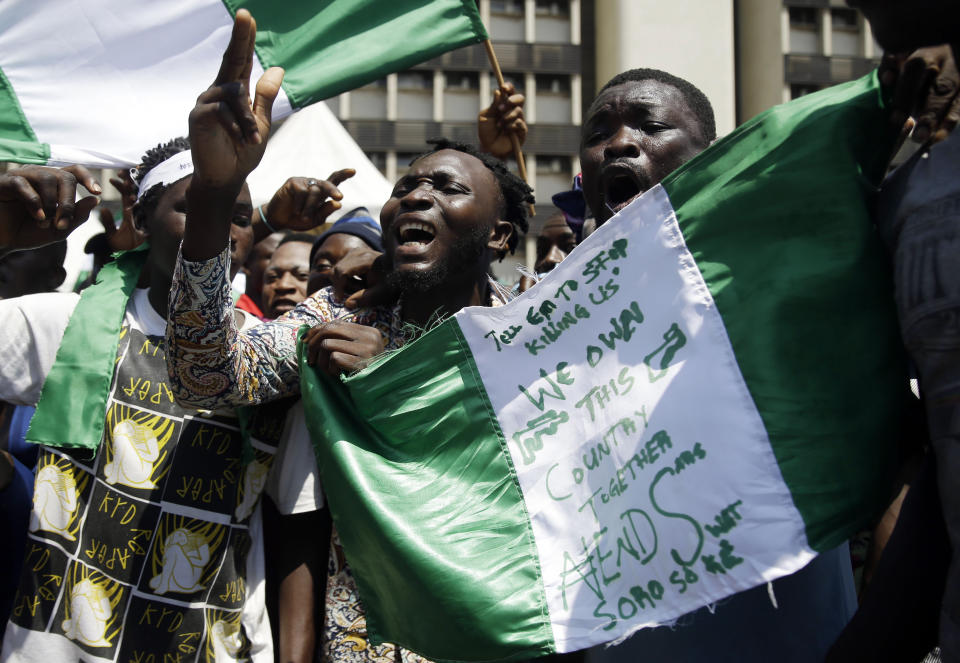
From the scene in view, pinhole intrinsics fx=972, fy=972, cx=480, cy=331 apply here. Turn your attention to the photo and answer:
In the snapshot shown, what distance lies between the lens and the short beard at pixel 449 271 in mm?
2734

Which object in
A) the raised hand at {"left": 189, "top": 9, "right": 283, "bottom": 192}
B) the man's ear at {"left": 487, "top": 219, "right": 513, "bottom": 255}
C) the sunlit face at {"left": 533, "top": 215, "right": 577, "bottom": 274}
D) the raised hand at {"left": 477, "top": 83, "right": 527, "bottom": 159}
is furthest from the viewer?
the sunlit face at {"left": 533, "top": 215, "right": 577, "bottom": 274}

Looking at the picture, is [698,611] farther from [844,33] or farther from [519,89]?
[844,33]

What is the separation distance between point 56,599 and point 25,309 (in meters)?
0.80

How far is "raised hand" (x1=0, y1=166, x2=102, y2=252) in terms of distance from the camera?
253 cm

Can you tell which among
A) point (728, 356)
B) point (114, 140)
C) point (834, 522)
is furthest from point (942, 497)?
point (114, 140)

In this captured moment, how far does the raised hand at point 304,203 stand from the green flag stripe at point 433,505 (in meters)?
0.91

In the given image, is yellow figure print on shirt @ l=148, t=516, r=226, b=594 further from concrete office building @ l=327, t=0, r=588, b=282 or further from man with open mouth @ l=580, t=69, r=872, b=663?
concrete office building @ l=327, t=0, r=588, b=282

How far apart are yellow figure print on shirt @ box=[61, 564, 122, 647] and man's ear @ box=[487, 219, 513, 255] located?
4.80ft

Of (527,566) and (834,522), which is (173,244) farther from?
(834,522)

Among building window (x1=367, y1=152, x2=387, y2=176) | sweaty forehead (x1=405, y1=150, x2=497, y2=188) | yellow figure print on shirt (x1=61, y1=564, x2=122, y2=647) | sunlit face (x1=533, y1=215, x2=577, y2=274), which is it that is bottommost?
building window (x1=367, y1=152, x2=387, y2=176)

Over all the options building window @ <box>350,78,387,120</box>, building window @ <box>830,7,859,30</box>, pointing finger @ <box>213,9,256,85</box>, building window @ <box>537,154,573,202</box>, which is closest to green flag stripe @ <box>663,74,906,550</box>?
pointing finger @ <box>213,9,256,85</box>

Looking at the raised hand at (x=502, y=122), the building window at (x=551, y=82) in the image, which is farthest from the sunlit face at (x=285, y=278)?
the building window at (x=551, y=82)

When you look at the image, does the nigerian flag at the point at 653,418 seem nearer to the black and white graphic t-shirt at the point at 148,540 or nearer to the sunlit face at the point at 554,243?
the black and white graphic t-shirt at the point at 148,540

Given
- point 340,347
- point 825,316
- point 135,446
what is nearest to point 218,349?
point 340,347
